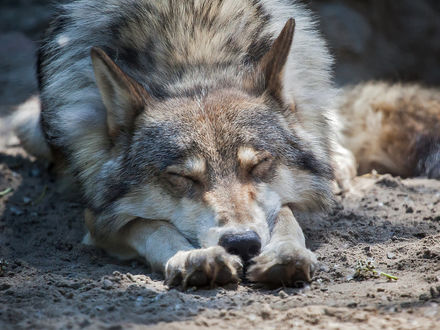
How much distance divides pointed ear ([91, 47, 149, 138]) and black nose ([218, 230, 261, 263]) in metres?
1.06

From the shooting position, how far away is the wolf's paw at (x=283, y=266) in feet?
9.68

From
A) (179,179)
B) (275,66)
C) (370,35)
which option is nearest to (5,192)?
(179,179)

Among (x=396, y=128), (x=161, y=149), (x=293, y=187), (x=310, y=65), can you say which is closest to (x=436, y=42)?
(x=396, y=128)

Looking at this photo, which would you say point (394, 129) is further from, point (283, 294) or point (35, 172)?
point (35, 172)

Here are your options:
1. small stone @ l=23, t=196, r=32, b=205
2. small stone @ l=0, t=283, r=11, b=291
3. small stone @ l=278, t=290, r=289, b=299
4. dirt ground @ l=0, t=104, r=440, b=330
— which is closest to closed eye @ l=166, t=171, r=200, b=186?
dirt ground @ l=0, t=104, r=440, b=330

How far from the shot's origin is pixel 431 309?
2.51 m

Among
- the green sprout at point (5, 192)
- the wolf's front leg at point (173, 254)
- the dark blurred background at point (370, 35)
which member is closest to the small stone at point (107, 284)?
the wolf's front leg at point (173, 254)

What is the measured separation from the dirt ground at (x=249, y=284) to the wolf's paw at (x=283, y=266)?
0.21 feet

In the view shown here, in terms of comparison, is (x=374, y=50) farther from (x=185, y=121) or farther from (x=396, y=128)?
(x=185, y=121)

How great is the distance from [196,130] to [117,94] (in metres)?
0.56

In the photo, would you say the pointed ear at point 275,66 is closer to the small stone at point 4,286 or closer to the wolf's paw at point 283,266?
the wolf's paw at point 283,266

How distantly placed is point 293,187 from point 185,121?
0.81m

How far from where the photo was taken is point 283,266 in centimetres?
295

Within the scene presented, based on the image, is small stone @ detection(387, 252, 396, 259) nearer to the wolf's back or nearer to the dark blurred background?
the wolf's back
